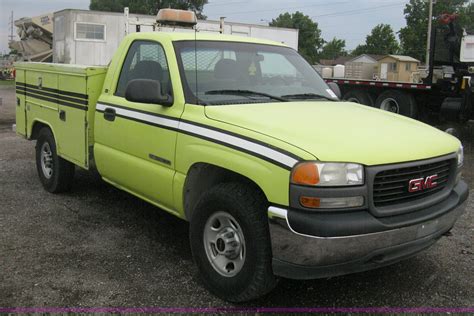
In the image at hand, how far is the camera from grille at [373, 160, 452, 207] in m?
3.13

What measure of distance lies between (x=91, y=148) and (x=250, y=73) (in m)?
1.78

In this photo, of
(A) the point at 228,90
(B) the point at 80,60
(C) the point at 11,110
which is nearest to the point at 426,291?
(A) the point at 228,90

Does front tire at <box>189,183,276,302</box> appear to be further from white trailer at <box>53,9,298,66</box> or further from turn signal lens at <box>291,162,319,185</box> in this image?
white trailer at <box>53,9,298,66</box>

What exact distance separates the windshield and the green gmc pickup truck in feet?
0.04

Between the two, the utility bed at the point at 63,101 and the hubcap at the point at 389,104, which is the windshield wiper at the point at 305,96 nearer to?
the utility bed at the point at 63,101

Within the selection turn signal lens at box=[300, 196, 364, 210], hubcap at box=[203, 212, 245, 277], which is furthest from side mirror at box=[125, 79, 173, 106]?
turn signal lens at box=[300, 196, 364, 210]

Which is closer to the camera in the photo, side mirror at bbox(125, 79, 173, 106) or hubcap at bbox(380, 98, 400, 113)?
side mirror at bbox(125, 79, 173, 106)

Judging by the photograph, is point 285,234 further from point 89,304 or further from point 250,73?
point 250,73

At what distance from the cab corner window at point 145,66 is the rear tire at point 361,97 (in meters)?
9.35

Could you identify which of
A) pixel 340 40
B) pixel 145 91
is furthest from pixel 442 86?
pixel 340 40

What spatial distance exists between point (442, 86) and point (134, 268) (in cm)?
952

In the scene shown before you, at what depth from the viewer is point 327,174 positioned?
2996mm

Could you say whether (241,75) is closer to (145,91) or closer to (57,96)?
(145,91)

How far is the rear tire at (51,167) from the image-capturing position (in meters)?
5.86
